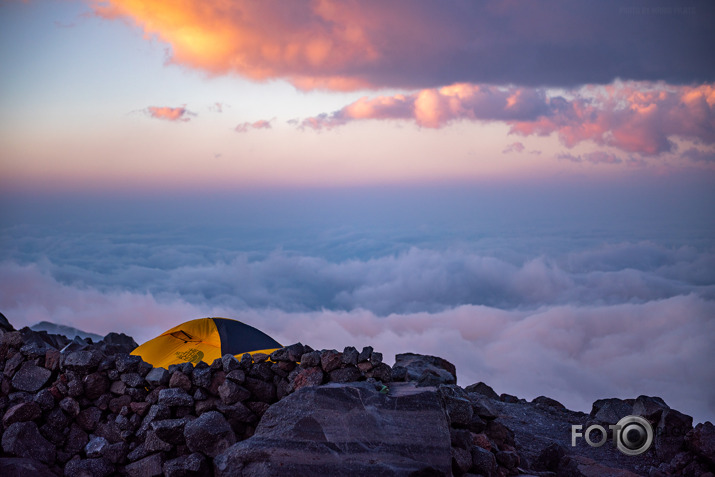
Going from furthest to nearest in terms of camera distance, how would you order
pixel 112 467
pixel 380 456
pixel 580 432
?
pixel 580 432
pixel 112 467
pixel 380 456

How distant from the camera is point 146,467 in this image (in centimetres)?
944

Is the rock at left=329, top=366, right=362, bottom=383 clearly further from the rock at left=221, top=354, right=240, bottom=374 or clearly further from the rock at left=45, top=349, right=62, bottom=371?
the rock at left=45, top=349, right=62, bottom=371

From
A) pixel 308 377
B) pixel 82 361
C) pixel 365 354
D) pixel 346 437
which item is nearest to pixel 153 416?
pixel 82 361

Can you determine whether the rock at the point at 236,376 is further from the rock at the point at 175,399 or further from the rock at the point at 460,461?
the rock at the point at 460,461

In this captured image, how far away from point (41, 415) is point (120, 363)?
1493mm

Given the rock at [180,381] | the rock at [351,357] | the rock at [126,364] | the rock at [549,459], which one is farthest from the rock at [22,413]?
the rock at [549,459]

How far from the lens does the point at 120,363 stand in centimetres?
1020

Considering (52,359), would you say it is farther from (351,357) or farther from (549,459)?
(549,459)

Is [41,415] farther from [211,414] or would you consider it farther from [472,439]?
[472,439]

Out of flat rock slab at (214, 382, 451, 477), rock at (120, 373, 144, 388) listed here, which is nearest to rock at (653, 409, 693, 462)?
flat rock slab at (214, 382, 451, 477)

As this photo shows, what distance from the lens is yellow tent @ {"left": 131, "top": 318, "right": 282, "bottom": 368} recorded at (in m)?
12.0

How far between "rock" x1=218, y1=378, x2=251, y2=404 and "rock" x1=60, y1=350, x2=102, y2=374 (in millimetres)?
2242

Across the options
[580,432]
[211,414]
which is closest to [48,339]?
[211,414]

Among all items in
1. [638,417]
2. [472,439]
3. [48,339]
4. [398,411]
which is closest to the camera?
[398,411]
